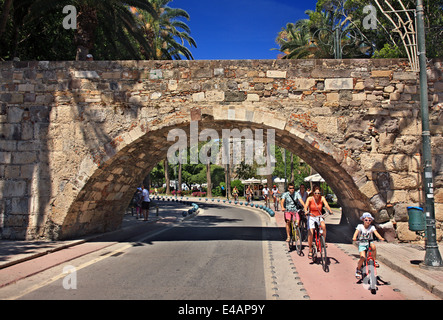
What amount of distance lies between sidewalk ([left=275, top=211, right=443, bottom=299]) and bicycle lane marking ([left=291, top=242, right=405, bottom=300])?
55 centimetres

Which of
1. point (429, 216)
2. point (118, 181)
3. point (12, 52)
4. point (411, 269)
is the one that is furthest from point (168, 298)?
point (12, 52)

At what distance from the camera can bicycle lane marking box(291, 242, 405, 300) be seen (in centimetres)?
551

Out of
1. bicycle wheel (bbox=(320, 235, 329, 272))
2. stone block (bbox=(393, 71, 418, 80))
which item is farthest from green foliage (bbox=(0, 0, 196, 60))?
bicycle wheel (bbox=(320, 235, 329, 272))

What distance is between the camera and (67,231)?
11.0 m

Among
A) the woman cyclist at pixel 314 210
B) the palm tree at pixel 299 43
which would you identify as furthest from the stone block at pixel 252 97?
the palm tree at pixel 299 43

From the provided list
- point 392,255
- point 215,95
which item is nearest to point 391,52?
point 215,95

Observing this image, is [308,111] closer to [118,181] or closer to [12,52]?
[118,181]

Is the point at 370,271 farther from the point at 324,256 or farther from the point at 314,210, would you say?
the point at 314,210

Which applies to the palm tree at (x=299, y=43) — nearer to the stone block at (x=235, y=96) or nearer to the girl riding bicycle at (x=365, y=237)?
the stone block at (x=235, y=96)

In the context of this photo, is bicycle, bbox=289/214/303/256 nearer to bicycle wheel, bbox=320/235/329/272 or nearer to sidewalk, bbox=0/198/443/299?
bicycle wheel, bbox=320/235/329/272

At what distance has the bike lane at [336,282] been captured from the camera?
5.51 metres

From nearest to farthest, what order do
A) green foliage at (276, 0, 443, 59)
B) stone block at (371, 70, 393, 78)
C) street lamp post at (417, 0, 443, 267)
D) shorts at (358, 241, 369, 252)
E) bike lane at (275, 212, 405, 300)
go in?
bike lane at (275, 212, 405, 300), shorts at (358, 241, 369, 252), street lamp post at (417, 0, 443, 267), stone block at (371, 70, 393, 78), green foliage at (276, 0, 443, 59)

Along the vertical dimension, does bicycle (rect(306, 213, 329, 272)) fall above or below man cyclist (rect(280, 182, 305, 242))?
below

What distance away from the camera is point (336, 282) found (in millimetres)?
6336
